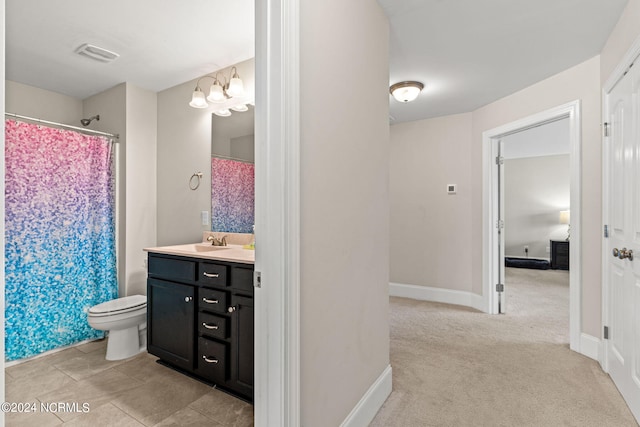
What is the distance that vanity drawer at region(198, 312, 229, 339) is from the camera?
1.93 meters

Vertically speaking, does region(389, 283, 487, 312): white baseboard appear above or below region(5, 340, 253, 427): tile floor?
above

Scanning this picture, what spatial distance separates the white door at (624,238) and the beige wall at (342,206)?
1340mm

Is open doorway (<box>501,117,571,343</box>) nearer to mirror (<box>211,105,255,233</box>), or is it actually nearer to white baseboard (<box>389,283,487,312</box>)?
white baseboard (<box>389,283,487,312</box>)

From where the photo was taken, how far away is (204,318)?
2037 millimetres

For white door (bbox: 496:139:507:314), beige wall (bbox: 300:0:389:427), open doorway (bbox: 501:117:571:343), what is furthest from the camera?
open doorway (bbox: 501:117:571:343)

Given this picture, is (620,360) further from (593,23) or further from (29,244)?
(29,244)

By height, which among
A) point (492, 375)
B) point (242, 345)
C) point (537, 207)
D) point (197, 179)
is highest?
point (197, 179)

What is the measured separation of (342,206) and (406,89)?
201 cm

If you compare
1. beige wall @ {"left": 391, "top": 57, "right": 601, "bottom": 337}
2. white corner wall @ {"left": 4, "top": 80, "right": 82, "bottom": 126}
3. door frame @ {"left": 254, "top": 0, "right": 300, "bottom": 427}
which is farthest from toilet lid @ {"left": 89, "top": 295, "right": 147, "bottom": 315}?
beige wall @ {"left": 391, "top": 57, "right": 601, "bottom": 337}

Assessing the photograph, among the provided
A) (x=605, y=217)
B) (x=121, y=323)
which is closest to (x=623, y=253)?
(x=605, y=217)

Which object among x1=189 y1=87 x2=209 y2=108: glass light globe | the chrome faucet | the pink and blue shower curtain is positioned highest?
x1=189 y1=87 x2=209 y2=108: glass light globe

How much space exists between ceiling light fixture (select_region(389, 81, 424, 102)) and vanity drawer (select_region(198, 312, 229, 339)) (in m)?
2.49

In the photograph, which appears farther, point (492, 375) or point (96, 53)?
point (96, 53)

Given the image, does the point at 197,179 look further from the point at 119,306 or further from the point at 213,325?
the point at 213,325
